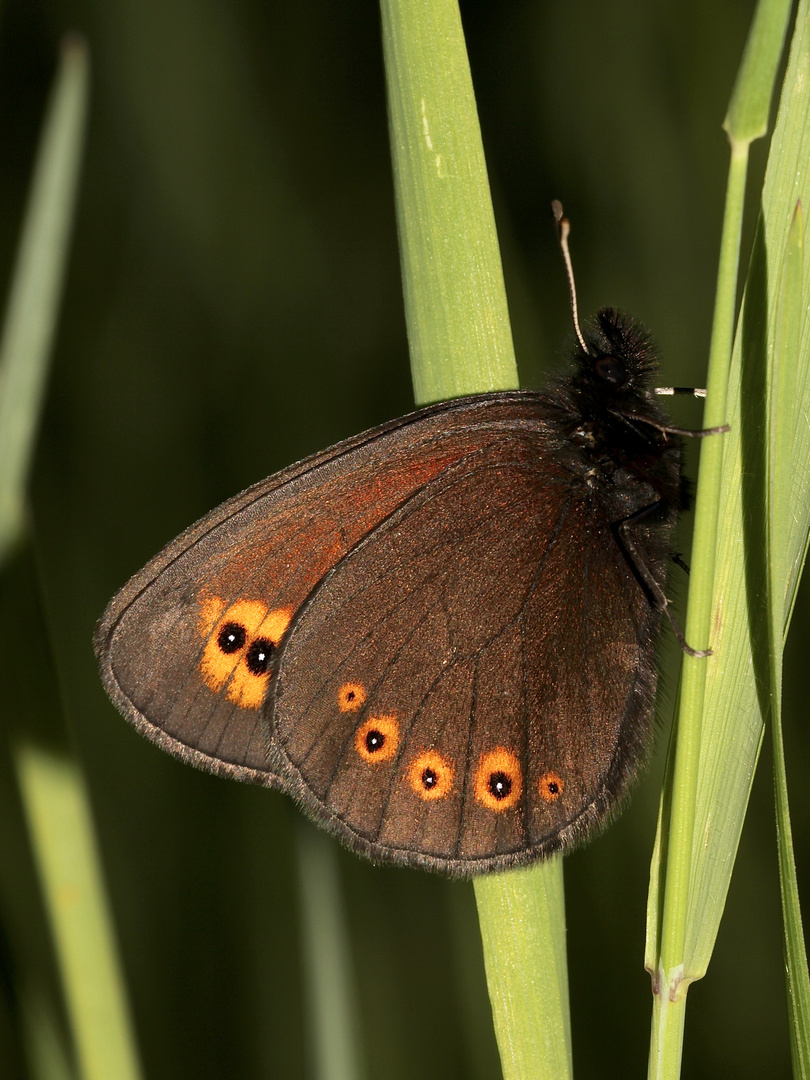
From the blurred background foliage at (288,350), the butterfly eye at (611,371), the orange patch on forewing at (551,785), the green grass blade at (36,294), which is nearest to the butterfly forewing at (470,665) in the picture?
the orange patch on forewing at (551,785)

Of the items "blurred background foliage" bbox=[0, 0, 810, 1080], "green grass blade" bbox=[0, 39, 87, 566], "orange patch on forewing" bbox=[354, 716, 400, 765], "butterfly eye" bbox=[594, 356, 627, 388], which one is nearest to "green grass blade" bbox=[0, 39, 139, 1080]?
"green grass blade" bbox=[0, 39, 87, 566]

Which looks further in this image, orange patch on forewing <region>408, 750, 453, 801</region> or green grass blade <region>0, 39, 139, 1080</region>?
orange patch on forewing <region>408, 750, 453, 801</region>

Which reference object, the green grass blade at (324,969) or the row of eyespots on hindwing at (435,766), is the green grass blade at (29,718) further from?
the row of eyespots on hindwing at (435,766)

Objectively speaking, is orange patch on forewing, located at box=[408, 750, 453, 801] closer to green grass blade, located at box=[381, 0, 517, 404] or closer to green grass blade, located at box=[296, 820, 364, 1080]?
green grass blade, located at box=[296, 820, 364, 1080]

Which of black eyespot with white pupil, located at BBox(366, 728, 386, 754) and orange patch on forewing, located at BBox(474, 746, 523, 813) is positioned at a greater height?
black eyespot with white pupil, located at BBox(366, 728, 386, 754)

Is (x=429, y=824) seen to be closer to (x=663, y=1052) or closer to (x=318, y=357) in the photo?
(x=663, y=1052)

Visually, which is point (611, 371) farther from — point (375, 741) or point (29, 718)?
point (29, 718)

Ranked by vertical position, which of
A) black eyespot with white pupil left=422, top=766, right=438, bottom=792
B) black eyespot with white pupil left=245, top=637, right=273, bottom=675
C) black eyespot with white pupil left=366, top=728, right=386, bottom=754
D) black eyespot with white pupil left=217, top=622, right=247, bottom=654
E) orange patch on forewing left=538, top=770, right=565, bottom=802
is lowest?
orange patch on forewing left=538, top=770, right=565, bottom=802
